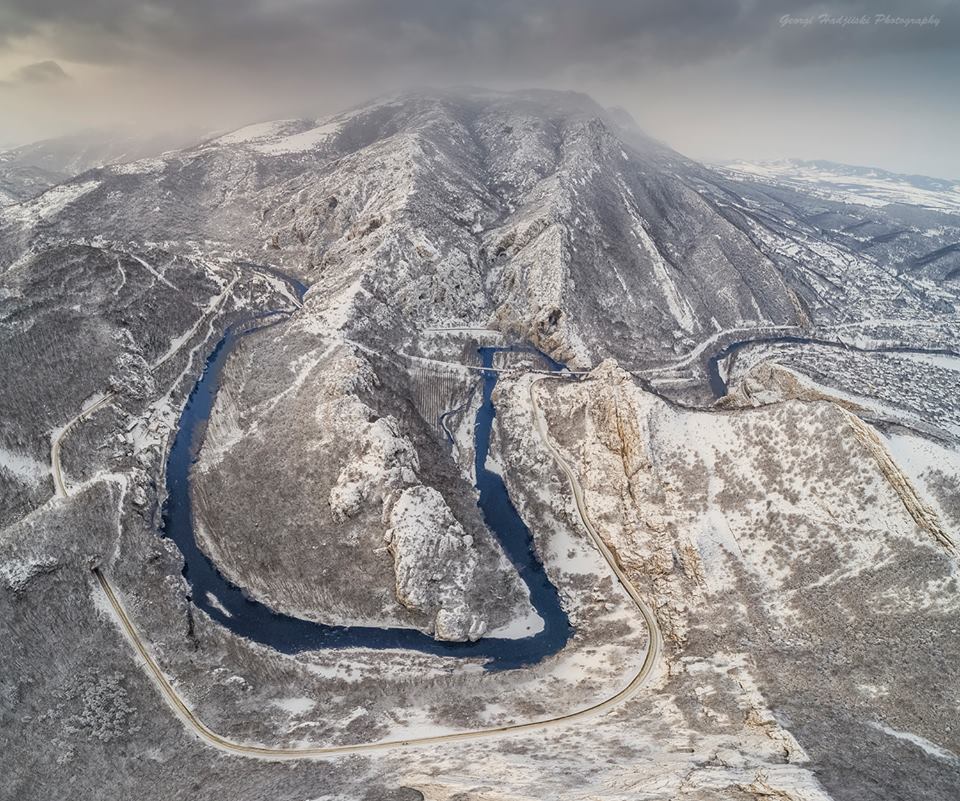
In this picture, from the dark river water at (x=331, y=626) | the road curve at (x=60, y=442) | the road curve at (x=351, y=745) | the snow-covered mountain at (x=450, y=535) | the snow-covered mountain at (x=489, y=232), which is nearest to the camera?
the snow-covered mountain at (x=450, y=535)

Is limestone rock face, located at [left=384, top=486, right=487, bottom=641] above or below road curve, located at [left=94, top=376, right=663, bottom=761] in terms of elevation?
above

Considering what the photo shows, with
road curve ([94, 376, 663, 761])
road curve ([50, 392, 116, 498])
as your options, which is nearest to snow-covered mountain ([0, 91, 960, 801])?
road curve ([94, 376, 663, 761])

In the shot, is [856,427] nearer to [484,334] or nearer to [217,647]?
[484,334]

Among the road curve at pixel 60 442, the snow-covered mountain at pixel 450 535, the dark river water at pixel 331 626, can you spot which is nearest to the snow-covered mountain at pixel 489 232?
the snow-covered mountain at pixel 450 535

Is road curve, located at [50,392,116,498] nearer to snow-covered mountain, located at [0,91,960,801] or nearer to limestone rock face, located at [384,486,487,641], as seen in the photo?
snow-covered mountain, located at [0,91,960,801]

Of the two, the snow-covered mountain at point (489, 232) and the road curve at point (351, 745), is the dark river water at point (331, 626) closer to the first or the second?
the road curve at point (351, 745)

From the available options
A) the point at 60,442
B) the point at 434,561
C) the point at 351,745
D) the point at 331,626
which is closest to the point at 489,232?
the point at 434,561
